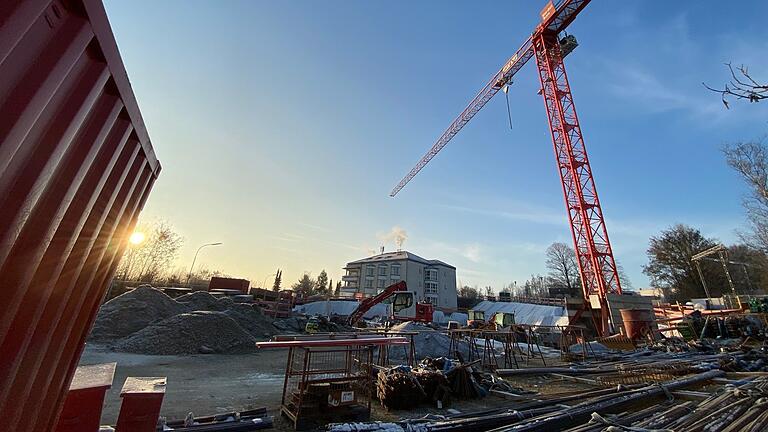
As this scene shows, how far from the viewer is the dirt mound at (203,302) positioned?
21.6 meters

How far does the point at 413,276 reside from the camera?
57.2 m

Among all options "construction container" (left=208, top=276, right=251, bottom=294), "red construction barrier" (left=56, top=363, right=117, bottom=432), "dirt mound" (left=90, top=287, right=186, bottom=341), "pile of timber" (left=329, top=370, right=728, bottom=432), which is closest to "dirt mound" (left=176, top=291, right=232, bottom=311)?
"dirt mound" (left=90, top=287, right=186, bottom=341)

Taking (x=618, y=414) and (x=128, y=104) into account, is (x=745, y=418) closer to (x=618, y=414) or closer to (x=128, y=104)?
(x=618, y=414)

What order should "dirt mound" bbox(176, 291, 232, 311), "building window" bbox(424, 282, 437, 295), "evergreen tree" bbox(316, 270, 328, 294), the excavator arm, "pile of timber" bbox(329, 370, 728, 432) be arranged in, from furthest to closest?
"evergreen tree" bbox(316, 270, 328, 294), "building window" bbox(424, 282, 437, 295), the excavator arm, "dirt mound" bbox(176, 291, 232, 311), "pile of timber" bbox(329, 370, 728, 432)

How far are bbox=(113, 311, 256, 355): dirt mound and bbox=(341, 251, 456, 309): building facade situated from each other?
41.0 m

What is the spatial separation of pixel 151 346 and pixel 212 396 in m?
8.67

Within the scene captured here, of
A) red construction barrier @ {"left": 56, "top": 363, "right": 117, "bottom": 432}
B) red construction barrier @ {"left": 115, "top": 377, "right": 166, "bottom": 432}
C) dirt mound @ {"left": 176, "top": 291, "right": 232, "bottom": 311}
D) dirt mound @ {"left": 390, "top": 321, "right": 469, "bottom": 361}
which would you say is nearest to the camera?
red construction barrier @ {"left": 56, "top": 363, "right": 117, "bottom": 432}

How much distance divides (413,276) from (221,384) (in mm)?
49187

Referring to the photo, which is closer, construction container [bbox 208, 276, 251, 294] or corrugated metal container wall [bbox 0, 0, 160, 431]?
corrugated metal container wall [bbox 0, 0, 160, 431]

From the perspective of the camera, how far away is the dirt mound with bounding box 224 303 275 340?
19.4 m

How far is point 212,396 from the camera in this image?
7902 mm

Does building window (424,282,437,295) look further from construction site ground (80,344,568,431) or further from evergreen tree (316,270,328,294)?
construction site ground (80,344,568,431)

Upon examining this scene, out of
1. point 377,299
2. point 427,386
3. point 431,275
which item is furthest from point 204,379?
point 431,275

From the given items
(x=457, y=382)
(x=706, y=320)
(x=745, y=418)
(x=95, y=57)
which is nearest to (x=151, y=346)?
(x=457, y=382)
